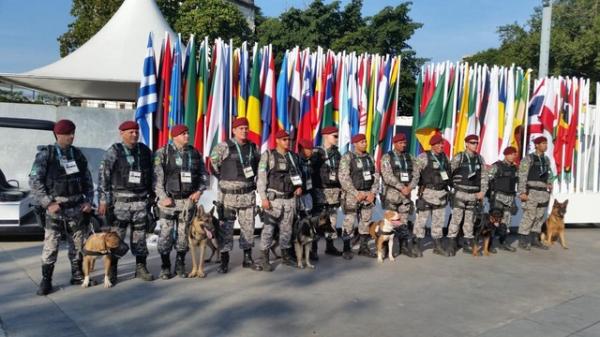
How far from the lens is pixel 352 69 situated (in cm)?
938

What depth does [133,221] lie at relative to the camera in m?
5.93

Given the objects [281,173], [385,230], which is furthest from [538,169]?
[281,173]

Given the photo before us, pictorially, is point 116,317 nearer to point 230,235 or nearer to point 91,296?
point 91,296

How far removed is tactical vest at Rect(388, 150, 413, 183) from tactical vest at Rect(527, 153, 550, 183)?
2309 millimetres

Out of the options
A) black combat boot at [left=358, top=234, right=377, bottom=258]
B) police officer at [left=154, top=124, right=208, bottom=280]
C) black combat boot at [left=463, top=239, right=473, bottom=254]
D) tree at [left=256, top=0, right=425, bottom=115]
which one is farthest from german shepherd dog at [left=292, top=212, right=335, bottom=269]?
tree at [left=256, top=0, right=425, bottom=115]

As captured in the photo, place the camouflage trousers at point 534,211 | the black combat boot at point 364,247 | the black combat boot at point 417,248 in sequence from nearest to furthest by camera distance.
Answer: the black combat boot at point 364,247 → the black combat boot at point 417,248 → the camouflage trousers at point 534,211

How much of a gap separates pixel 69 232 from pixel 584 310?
538 centimetres

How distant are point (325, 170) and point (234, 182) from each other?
154 cm

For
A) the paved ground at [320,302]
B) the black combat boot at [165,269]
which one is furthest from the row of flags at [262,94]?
the black combat boot at [165,269]

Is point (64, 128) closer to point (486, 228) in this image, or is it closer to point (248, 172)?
point (248, 172)

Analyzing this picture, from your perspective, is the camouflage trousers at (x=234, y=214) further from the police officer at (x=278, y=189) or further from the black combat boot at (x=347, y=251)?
the black combat boot at (x=347, y=251)

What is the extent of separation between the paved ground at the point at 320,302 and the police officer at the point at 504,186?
1.22 metres

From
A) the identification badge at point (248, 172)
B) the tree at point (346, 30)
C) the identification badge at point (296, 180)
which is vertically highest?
the tree at point (346, 30)

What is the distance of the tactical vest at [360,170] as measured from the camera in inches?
291
